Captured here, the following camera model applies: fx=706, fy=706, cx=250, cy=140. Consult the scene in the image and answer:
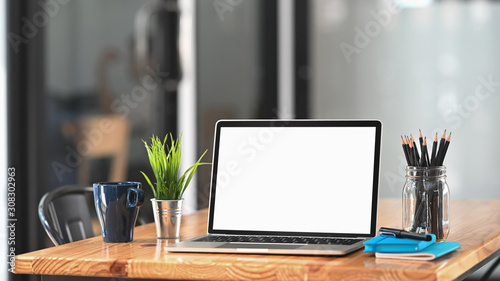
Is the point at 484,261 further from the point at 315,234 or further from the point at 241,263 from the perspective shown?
the point at 241,263

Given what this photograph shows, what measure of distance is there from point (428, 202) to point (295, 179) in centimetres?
27

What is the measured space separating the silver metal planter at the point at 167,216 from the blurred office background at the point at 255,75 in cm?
133

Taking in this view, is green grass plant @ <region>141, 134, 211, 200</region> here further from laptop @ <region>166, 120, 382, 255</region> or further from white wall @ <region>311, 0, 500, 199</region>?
white wall @ <region>311, 0, 500, 199</region>

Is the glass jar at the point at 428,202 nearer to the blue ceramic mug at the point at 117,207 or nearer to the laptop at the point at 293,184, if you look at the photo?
the laptop at the point at 293,184

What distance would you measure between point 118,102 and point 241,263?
6.92ft

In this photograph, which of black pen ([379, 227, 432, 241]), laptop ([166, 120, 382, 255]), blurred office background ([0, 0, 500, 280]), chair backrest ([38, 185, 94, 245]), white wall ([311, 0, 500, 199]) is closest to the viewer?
black pen ([379, 227, 432, 241])

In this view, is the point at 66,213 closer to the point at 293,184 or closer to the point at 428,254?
the point at 293,184

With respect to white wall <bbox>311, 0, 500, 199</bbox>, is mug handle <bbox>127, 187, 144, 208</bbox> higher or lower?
lower

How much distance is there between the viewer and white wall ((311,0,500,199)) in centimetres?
384

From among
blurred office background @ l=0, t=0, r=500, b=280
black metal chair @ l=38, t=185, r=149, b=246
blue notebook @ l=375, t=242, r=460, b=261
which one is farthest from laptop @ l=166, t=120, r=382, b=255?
blurred office background @ l=0, t=0, r=500, b=280

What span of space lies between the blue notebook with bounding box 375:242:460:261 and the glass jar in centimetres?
15

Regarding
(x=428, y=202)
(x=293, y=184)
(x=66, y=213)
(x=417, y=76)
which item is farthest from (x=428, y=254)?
(x=417, y=76)

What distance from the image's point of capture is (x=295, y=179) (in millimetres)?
1438

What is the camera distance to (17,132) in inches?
101
